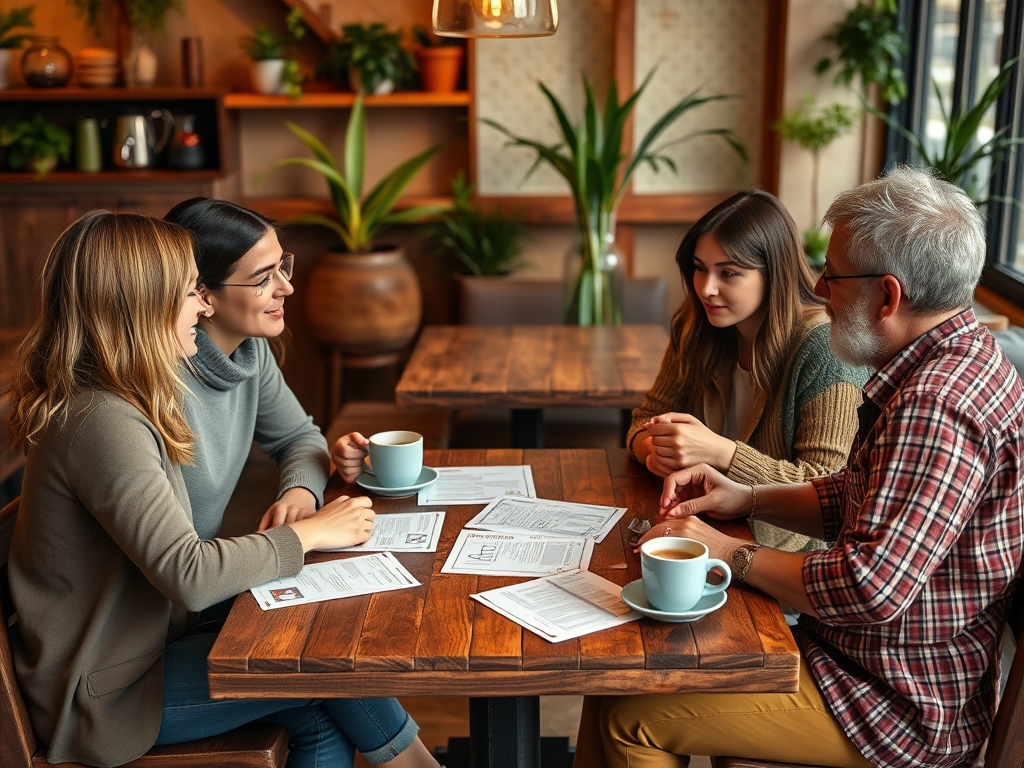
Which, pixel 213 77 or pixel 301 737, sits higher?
pixel 213 77

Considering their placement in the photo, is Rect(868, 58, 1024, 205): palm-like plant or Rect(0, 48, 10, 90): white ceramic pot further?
Rect(0, 48, 10, 90): white ceramic pot

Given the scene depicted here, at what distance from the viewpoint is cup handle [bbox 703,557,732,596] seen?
4.39 feet

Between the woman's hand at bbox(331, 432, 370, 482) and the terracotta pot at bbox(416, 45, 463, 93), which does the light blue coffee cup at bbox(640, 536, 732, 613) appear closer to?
the woman's hand at bbox(331, 432, 370, 482)

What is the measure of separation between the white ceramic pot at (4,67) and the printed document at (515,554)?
3.74 meters

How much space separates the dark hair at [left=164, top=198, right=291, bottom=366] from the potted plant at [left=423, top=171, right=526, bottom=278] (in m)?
2.52

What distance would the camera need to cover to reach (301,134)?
4.10 meters

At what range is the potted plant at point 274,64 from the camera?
14.1 ft

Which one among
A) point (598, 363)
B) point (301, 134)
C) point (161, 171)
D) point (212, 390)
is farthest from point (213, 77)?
point (212, 390)

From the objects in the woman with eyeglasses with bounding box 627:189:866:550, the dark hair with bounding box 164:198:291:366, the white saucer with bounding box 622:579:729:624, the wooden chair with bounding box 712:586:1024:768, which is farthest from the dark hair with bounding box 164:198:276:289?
the wooden chair with bounding box 712:586:1024:768

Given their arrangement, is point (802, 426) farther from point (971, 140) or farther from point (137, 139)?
point (137, 139)

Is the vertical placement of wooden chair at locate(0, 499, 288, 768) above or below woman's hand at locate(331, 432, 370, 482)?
below

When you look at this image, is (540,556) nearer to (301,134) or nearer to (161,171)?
(301,134)

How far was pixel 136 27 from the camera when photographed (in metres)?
4.36

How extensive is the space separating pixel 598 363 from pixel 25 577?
178cm
